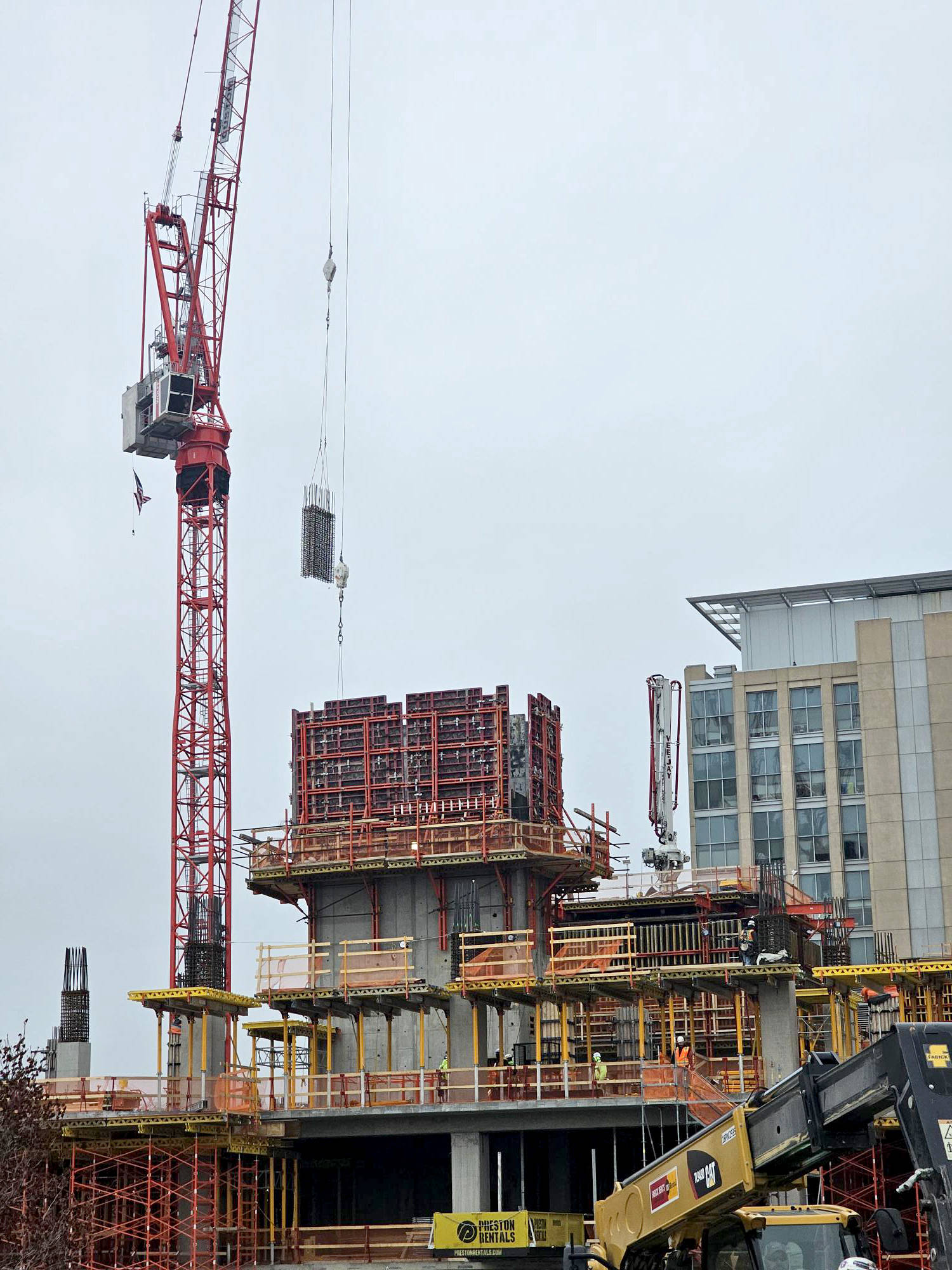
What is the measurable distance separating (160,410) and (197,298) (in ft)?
33.8

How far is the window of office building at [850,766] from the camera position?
139375 mm

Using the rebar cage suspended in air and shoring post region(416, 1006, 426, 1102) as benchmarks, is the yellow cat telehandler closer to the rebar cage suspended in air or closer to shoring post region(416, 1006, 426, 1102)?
shoring post region(416, 1006, 426, 1102)

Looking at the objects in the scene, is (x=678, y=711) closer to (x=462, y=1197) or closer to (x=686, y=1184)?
(x=462, y=1197)

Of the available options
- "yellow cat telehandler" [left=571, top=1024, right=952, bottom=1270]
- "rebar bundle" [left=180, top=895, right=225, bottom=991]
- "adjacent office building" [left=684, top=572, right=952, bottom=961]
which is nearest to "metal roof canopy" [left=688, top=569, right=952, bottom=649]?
"adjacent office building" [left=684, top=572, right=952, bottom=961]

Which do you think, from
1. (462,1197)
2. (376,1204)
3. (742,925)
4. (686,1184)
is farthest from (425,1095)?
(686,1184)

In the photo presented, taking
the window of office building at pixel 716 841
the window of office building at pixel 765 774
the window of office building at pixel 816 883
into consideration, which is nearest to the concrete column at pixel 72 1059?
the window of office building at pixel 816 883

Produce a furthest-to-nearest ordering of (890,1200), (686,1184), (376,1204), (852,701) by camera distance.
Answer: (852,701), (376,1204), (890,1200), (686,1184)

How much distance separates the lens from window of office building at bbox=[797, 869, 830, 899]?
137125 mm

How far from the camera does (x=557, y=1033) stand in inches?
2854

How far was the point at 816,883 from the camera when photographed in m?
138

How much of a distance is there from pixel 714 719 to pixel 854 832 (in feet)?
47.8

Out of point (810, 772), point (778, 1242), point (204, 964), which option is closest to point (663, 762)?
point (810, 772)

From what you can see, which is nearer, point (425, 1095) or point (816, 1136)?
point (816, 1136)

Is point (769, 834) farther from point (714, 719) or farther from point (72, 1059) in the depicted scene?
point (72, 1059)
